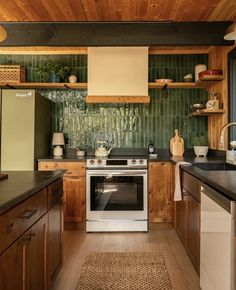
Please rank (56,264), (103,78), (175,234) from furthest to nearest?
(103,78) → (175,234) → (56,264)

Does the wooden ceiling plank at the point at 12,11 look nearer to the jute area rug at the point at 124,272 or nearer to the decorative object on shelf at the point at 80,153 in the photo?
the decorative object on shelf at the point at 80,153

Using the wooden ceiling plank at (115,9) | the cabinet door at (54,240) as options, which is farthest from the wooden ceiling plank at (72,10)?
the cabinet door at (54,240)

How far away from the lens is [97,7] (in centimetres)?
298

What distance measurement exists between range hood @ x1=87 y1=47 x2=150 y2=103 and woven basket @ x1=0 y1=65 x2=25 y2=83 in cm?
102

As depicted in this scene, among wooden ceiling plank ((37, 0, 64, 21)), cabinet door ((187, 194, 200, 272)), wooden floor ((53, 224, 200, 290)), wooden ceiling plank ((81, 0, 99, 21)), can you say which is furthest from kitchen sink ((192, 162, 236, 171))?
wooden ceiling plank ((37, 0, 64, 21))

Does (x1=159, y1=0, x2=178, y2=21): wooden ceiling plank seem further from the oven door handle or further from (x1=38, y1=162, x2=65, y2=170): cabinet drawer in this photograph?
(x1=38, y1=162, x2=65, y2=170): cabinet drawer

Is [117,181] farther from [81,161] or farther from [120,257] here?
[120,257]

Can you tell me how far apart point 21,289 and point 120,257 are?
1641 mm

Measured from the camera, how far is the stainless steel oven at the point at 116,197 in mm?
3844

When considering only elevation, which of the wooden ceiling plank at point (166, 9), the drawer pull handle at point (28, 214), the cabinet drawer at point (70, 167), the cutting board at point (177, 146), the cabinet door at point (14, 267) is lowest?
the cabinet door at point (14, 267)

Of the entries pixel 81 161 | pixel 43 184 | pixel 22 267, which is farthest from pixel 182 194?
pixel 22 267

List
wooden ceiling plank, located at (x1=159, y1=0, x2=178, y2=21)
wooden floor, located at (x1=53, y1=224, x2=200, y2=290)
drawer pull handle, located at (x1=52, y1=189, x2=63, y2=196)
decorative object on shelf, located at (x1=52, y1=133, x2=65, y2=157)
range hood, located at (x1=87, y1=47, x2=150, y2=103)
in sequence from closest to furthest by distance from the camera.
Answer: drawer pull handle, located at (x1=52, y1=189, x2=63, y2=196), wooden floor, located at (x1=53, y1=224, x2=200, y2=290), wooden ceiling plank, located at (x1=159, y1=0, x2=178, y2=21), range hood, located at (x1=87, y1=47, x2=150, y2=103), decorative object on shelf, located at (x1=52, y1=133, x2=65, y2=157)

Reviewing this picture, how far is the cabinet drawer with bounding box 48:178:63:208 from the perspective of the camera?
6.88 feet

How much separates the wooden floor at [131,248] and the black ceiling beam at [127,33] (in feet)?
7.18
